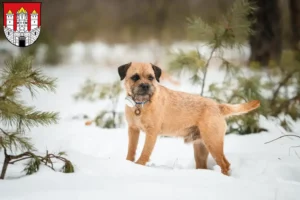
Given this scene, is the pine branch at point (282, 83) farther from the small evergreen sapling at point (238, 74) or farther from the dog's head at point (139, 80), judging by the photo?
the dog's head at point (139, 80)

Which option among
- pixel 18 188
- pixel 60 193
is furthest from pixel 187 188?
pixel 18 188

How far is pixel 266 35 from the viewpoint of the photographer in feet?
32.7

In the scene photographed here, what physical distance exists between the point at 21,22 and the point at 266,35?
734 centimetres

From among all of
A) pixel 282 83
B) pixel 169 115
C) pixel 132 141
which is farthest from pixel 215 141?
pixel 282 83

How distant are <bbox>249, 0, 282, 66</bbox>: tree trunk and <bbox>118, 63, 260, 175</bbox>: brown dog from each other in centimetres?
587

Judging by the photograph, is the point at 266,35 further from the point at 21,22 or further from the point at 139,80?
the point at 21,22

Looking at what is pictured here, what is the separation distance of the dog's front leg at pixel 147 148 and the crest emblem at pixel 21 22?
165cm

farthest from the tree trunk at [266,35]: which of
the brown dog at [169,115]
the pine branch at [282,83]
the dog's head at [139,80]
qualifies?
the dog's head at [139,80]

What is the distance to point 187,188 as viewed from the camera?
115 inches

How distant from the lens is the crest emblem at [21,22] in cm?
409

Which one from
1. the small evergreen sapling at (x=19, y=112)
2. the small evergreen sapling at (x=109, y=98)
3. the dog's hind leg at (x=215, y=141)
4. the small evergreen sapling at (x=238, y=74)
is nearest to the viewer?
the small evergreen sapling at (x=19, y=112)

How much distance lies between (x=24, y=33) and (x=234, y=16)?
111 inches

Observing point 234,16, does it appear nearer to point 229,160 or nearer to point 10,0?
point 229,160

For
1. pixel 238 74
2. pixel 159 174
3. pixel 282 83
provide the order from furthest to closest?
pixel 282 83, pixel 238 74, pixel 159 174
